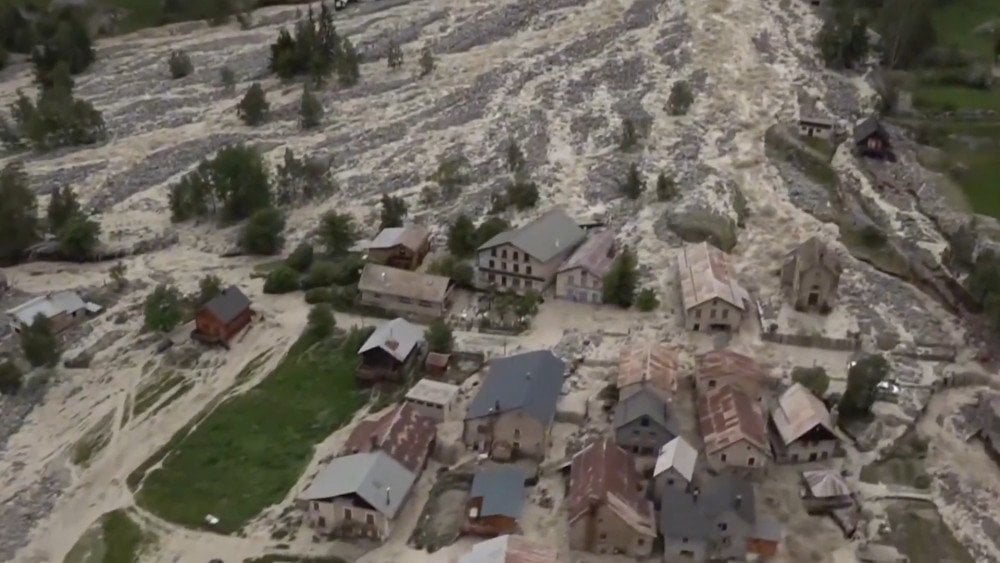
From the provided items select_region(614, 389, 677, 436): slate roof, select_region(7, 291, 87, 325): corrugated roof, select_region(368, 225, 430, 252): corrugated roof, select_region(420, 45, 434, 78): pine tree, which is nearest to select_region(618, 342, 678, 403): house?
select_region(614, 389, 677, 436): slate roof

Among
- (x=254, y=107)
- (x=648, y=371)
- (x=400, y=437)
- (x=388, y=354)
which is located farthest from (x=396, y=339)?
(x=254, y=107)

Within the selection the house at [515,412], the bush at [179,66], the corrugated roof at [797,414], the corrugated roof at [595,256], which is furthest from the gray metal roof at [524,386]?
the bush at [179,66]

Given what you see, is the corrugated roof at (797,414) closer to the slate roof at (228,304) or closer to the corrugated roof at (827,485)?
the corrugated roof at (827,485)

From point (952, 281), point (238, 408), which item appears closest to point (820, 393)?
point (952, 281)

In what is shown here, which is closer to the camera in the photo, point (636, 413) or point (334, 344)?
point (636, 413)

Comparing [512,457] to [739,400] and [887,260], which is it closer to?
[739,400]
